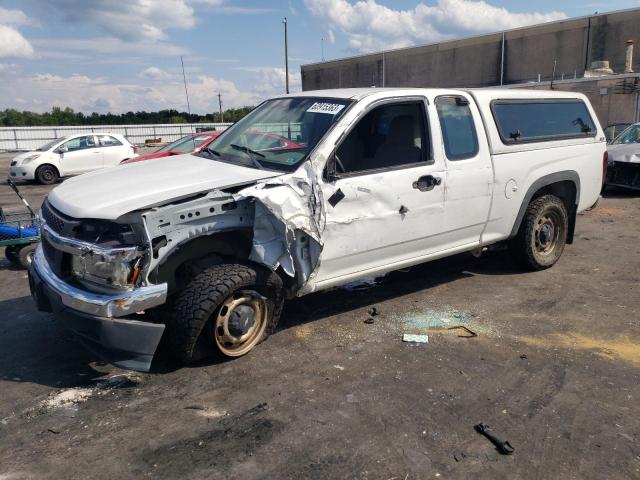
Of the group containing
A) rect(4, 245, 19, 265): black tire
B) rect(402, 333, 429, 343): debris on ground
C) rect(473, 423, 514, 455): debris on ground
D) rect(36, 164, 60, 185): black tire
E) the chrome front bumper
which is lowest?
rect(473, 423, 514, 455): debris on ground

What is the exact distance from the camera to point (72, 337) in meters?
4.14

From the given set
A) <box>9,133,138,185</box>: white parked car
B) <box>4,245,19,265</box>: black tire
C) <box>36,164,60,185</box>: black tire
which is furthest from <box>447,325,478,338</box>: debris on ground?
<box>36,164,60,185</box>: black tire

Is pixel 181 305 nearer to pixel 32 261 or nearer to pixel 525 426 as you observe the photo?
pixel 32 261

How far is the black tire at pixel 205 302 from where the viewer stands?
360 cm

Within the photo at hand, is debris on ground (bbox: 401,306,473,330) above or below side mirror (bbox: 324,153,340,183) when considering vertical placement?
below

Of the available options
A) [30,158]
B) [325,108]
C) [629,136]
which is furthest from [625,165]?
[30,158]

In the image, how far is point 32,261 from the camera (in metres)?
4.11

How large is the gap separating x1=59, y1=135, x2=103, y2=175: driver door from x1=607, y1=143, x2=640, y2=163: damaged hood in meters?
14.5

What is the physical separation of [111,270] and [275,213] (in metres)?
1.12

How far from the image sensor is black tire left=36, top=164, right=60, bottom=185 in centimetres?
1645

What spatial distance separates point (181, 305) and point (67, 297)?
28.0 inches

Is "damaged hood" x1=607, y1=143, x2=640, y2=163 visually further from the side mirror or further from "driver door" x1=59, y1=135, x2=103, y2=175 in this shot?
"driver door" x1=59, y1=135, x2=103, y2=175

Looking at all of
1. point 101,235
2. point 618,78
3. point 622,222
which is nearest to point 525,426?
point 101,235

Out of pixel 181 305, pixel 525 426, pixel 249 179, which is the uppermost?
pixel 249 179
